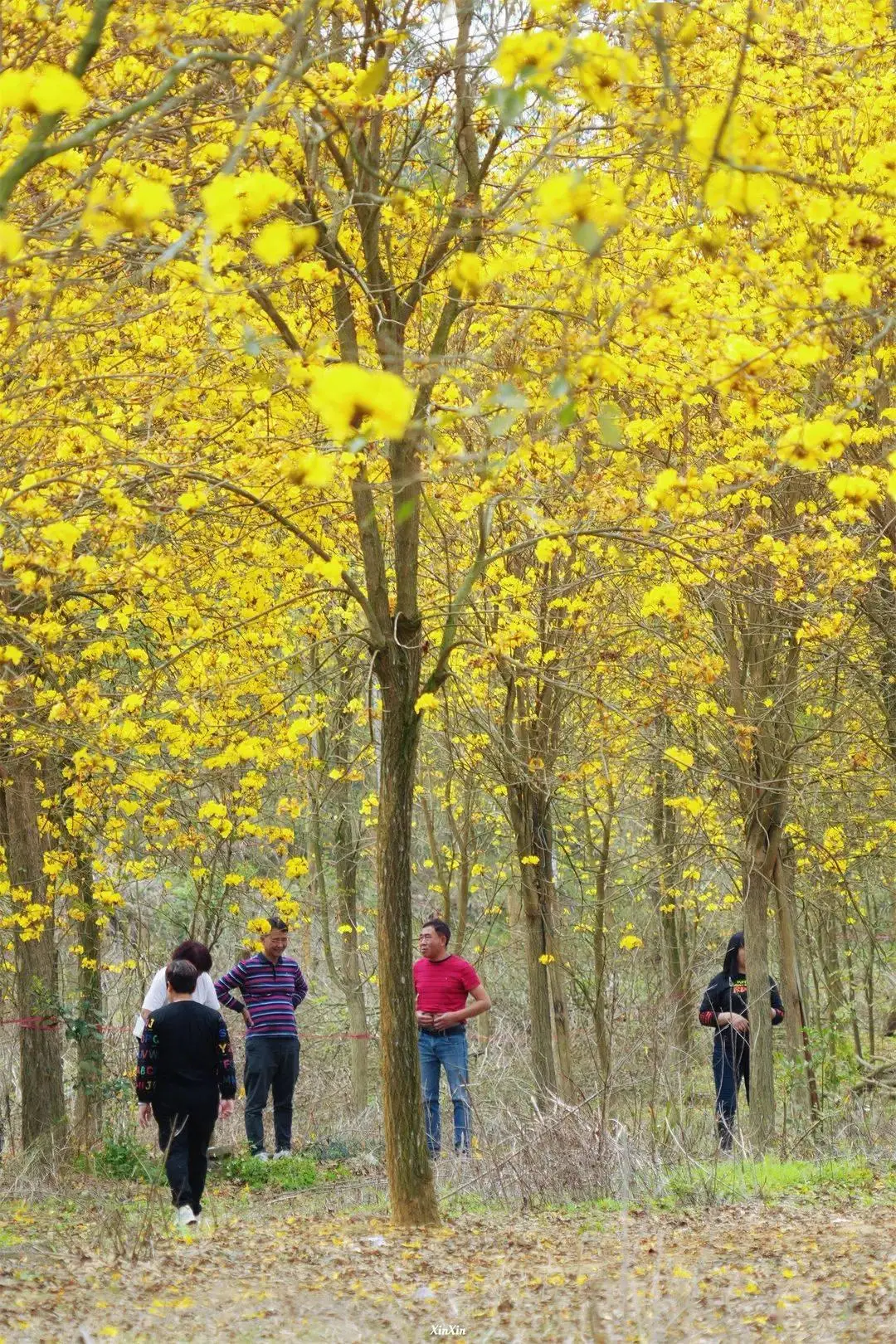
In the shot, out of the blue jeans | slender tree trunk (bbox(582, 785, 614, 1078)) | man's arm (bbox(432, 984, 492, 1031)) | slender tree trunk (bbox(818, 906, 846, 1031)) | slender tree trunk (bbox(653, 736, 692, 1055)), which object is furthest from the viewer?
Answer: slender tree trunk (bbox(818, 906, 846, 1031))

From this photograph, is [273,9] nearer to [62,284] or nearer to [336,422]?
[62,284]

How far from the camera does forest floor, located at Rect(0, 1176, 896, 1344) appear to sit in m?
5.09

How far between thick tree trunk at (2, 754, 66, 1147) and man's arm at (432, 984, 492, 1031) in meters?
3.22

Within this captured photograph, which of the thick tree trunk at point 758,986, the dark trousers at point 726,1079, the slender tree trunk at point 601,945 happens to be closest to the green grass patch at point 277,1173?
the dark trousers at point 726,1079

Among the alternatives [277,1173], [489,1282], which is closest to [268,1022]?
[277,1173]

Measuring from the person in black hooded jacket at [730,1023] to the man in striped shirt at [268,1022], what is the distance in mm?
3182

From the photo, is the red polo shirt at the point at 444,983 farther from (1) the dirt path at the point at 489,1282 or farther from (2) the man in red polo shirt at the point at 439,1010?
(1) the dirt path at the point at 489,1282

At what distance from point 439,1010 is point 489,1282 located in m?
4.11

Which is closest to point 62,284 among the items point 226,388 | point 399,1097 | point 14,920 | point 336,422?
point 336,422

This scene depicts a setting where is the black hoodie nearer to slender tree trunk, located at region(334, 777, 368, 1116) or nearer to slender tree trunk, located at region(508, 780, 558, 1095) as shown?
slender tree trunk, located at region(508, 780, 558, 1095)

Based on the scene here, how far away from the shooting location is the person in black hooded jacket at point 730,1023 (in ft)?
35.3

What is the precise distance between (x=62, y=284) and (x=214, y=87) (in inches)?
125

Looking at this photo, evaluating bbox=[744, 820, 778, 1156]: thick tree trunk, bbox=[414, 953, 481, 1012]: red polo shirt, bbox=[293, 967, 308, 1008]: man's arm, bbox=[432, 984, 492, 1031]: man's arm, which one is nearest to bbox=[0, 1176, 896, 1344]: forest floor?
bbox=[432, 984, 492, 1031]: man's arm

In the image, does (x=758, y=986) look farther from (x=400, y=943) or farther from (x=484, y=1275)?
(x=484, y=1275)
